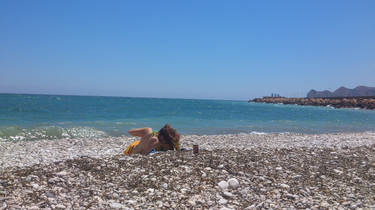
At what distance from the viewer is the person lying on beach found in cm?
834

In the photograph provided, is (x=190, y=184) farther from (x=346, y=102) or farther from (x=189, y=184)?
(x=346, y=102)

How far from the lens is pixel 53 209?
4094 mm

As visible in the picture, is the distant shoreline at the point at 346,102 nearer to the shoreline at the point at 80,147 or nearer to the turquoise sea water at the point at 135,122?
the turquoise sea water at the point at 135,122

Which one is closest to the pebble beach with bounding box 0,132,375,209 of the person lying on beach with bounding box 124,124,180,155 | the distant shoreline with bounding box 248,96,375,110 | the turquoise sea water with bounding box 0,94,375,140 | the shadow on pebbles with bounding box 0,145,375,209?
the shadow on pebbles with bounding box 0,145,375,209

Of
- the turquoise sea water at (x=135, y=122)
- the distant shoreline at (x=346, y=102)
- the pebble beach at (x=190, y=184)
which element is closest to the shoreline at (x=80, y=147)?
the pebble beach at (x=190, y=184)

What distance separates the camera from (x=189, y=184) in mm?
5379

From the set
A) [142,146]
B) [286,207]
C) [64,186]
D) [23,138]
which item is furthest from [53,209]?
[23,138]

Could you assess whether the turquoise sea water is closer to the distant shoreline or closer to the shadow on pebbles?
the shadow on pebbles

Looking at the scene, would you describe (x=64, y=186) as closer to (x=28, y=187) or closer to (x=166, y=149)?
(x=28, y=187)

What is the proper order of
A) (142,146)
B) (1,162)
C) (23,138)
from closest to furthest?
(1,162) < (142,146) < (23,138)

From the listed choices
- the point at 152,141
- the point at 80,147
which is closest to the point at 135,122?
the point at 80,147

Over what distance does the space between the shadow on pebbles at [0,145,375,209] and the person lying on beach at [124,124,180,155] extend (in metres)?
1.01

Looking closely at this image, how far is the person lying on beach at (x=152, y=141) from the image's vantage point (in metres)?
8.34

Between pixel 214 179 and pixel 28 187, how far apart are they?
3.34 m
